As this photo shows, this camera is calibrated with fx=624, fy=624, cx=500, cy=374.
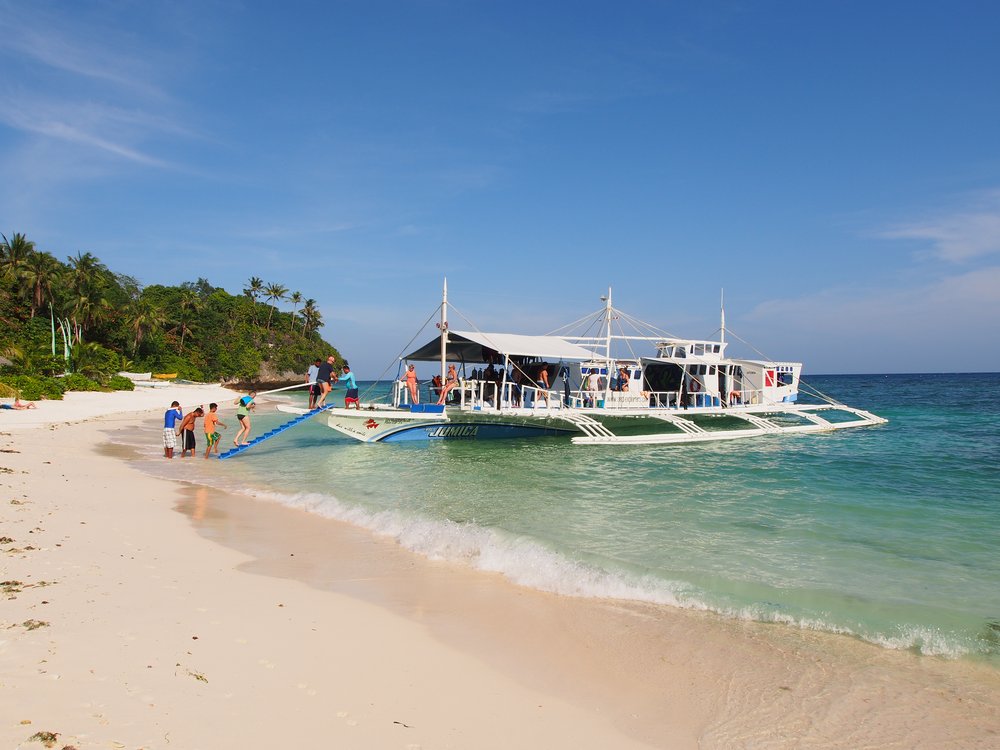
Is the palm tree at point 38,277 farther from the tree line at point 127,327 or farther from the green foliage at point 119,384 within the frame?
the green foliage at point 119,384

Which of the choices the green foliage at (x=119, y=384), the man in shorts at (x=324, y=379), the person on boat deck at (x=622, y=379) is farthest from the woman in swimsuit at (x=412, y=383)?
Result: the green foliage at (x=119, y=384)

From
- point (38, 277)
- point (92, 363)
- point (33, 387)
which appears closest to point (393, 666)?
point (33, 387)

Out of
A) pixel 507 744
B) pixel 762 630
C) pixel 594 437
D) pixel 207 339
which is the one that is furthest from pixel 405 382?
pixel 207 339

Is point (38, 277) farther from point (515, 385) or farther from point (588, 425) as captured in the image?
point (588, 425)

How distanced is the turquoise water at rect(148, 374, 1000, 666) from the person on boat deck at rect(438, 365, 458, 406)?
174 cm

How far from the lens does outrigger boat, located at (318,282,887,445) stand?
842 inches

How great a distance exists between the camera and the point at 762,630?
6.03 meters

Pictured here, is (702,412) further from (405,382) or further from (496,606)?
(496,606)

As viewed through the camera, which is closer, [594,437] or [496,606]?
[496,606]

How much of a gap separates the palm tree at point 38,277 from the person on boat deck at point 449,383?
43.0 meters

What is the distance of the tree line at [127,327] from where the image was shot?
46.1 m

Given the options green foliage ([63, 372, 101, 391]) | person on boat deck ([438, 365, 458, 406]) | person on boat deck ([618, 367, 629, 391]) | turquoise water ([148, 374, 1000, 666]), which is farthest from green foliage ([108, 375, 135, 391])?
person on boat deck ([618, 367, 629, 391])

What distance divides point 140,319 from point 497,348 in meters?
52.4

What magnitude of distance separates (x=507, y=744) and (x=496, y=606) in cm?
272
